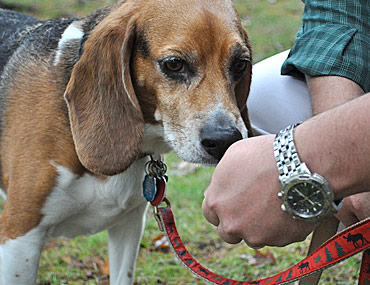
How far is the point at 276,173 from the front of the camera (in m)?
1.42

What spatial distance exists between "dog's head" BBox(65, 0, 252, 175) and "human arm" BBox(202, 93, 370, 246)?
0.79 metres

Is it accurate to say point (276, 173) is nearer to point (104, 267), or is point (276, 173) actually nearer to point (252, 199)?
point (252, 199)

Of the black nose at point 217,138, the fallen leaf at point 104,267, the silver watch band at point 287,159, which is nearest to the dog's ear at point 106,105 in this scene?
the black nose at point 217,138

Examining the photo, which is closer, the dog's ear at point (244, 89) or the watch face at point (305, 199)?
the watch face at point (305, 199)

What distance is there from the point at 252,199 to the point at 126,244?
70.6 inches

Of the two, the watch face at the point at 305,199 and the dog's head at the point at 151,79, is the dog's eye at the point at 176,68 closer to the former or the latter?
the dog's head at the point at 151,79

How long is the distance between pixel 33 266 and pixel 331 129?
5.66 feet

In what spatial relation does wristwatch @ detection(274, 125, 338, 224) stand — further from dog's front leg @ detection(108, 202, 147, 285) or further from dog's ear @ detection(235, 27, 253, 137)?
dog's front leg @ detection(108, 202, 147, 285)

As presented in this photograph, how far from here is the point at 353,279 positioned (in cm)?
330

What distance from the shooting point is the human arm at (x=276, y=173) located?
53.6 inches

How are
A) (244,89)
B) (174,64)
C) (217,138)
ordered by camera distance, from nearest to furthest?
(217,138) < (174,64) < (244,89)

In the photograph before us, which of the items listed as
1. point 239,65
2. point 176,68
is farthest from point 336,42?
point 176,68

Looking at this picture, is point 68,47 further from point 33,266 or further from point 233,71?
point 33,266

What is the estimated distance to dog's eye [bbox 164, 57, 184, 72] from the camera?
2334 millimetres
